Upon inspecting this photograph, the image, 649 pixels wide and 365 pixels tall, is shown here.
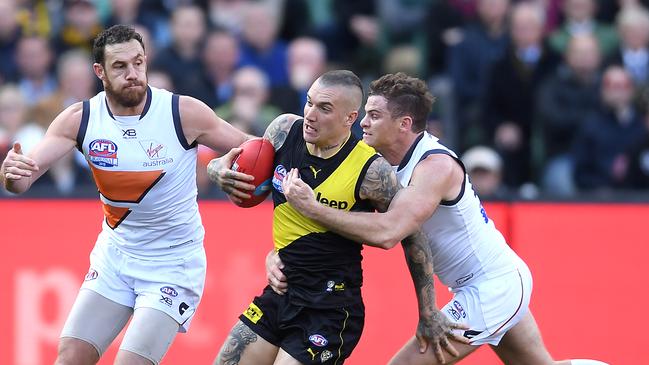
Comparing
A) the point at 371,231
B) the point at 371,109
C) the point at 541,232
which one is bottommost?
the point at 541,232

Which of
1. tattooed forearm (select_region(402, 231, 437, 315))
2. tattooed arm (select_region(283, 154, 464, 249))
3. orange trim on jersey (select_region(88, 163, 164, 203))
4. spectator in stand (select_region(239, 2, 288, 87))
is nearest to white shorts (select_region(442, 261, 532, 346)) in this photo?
tattooed forearm (select_region(402, 231, 437, 315))

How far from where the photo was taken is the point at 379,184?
7.18 meters

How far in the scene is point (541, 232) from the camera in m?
10.1

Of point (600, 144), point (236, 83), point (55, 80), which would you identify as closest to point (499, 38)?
point (600, 144)

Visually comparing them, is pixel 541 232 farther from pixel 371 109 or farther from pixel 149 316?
pixel 149 316

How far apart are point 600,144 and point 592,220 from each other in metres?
2.24

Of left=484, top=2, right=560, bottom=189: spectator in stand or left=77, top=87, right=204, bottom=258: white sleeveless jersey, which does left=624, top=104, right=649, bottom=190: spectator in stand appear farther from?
left=77, top=87, right=204, bottom=258: white sleeveless jersey

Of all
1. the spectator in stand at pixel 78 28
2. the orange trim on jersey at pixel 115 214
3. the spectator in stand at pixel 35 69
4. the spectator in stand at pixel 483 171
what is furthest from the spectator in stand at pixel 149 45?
the orange trim on jersey at pixel 115 214

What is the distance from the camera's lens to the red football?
7.32m

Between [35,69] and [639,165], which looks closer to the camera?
[639,165]

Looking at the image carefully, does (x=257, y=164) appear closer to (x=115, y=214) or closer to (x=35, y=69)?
(x=115, y=214)

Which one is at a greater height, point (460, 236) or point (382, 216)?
point (382, 216)

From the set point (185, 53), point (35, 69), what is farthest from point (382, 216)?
point (35, 69)

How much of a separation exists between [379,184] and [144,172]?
1.53 m
